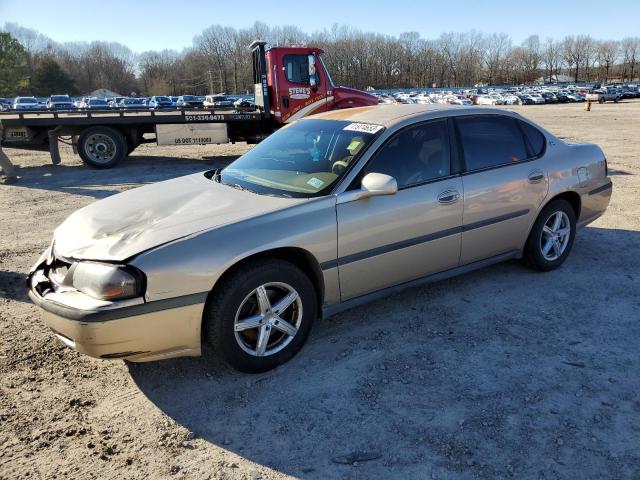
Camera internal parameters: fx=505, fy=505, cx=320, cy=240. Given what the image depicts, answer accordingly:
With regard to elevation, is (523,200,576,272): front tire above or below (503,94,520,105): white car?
below

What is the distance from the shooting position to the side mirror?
3.36 m

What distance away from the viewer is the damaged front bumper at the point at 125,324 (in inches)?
106

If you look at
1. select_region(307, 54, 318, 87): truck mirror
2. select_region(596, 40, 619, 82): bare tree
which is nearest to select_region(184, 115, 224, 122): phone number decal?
select_region(307, 54, 318, 87): truck mirror

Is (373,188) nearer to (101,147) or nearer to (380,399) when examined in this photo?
(380,399)

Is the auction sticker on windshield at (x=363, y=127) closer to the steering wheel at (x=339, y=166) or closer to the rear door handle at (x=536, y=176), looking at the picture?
the steering wheel at (x=339, y=166)

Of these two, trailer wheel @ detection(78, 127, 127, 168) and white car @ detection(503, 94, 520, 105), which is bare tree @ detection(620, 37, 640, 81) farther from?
trailer wheel @ detection(78, 127, 127, 168)

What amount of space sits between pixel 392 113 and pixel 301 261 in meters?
1.53

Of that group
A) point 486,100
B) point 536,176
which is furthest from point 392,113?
point 486,100

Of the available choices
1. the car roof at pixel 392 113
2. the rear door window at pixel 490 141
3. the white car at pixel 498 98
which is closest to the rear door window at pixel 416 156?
the car roof at pixel 392 113

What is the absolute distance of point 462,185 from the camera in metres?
4.00

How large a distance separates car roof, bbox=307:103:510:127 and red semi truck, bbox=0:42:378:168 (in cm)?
862

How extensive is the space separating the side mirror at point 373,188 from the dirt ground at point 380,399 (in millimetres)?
1041

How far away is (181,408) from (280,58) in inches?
436

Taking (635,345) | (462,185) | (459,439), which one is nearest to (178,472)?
(459,439)
